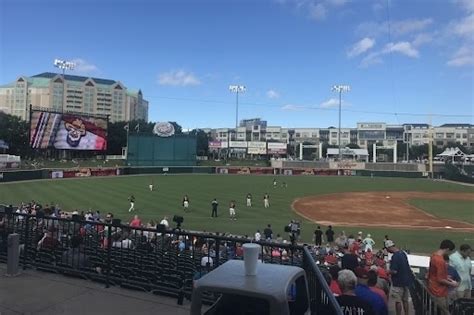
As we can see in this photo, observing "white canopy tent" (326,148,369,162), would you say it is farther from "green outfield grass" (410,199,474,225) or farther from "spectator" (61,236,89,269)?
"spectator" (61,236,89,269)

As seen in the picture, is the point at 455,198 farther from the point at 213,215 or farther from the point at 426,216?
the point at 213,215

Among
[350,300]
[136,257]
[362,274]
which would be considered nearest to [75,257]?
[136,257]

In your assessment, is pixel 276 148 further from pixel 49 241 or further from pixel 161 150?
pixel 49 241

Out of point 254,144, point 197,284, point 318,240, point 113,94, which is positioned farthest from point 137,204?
point 113,94

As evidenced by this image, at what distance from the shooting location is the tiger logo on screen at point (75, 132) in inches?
2559

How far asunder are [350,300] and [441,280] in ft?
13.3

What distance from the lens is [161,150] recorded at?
8162 cm

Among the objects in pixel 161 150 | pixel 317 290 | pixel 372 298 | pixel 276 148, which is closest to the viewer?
pixel 317 290

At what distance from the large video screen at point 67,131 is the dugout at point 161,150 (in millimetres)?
8790

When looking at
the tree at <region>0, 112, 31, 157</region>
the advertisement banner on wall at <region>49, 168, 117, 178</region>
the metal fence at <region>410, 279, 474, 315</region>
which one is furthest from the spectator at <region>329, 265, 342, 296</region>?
the tree at <region>0, 112, 31, 157</region>

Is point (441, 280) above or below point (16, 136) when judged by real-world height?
below

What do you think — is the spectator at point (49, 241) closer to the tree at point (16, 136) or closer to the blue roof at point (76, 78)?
the tree at point (16, 136)

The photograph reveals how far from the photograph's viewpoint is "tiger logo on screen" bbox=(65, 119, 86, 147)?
65.0m

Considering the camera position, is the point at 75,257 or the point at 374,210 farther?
the point at 374,210
